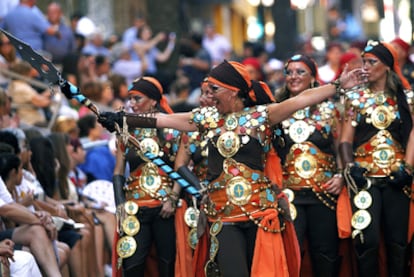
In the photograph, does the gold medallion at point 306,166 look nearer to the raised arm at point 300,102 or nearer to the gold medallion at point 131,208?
the gold medallion at point 131,208

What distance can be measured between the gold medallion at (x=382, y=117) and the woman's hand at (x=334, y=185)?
0.59m

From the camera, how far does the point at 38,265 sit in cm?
1091

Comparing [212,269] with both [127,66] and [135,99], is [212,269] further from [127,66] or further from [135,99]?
[127,66]

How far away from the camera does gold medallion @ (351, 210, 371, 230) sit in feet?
38.0

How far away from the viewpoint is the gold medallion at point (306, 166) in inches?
463

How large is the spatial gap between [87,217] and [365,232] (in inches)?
114

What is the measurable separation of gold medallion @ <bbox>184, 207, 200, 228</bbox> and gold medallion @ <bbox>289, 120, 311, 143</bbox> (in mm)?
1130

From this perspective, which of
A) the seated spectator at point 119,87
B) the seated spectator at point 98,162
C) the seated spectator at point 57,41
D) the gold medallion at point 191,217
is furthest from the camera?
the seated spectator at point 57,41

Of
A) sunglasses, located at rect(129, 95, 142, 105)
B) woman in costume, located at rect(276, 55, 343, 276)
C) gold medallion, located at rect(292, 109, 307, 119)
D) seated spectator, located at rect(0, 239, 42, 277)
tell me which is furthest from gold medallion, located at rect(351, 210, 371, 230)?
seated spectator, located at rect(0, 239, 42, 277)

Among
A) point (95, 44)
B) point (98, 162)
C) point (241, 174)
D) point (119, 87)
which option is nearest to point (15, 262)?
point (241, 174)

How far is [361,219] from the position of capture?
11609mm

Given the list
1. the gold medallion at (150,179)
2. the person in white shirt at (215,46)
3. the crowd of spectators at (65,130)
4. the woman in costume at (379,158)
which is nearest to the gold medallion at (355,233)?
the woman in costume at (379,158)

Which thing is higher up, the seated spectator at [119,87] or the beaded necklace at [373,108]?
the seated spectator at [119,87]

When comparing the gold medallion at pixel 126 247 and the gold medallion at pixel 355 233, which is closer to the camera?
the gold medallion at pixel 126 247
